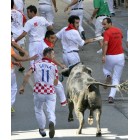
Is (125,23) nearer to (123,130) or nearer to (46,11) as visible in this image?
(46,11)

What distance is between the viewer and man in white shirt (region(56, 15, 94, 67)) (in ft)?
49.8

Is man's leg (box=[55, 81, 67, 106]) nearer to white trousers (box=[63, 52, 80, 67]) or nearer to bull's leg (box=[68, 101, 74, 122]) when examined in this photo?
bull's leg (box=[68, 101, 74, 122])

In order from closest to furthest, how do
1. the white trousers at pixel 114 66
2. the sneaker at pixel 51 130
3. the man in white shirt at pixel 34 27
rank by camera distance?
the sneaker at pixel 51 130 → the white trousers at pixel 114 66 → the man in white shirt at pixel 34 27

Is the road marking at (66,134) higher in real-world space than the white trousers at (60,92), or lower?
lower

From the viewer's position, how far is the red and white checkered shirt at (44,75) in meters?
12.2

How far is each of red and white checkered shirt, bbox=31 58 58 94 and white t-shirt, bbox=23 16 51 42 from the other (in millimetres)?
4421

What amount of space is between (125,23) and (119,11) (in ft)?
9.53

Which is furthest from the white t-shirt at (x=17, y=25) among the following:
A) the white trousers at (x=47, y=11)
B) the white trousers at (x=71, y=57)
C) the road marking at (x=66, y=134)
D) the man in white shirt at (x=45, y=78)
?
the man in white shirt at (x=45, y=78)

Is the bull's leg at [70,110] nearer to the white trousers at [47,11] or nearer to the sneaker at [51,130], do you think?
the sneaker at [51,130]

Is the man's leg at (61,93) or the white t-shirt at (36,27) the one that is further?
the white t-shirt at (36,27)

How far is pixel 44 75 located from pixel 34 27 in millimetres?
4661

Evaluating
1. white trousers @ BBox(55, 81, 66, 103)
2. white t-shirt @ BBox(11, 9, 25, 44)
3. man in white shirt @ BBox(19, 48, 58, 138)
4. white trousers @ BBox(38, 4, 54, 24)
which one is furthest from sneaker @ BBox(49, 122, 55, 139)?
white trousers @ BBox(38, 4, 54, 24)

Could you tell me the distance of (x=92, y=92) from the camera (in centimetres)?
1278

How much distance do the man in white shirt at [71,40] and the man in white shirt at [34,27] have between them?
110cm
